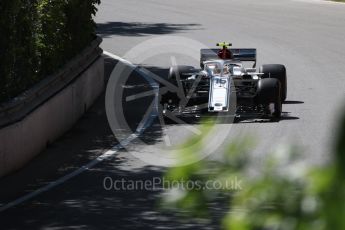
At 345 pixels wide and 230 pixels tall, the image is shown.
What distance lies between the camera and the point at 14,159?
43.0ft

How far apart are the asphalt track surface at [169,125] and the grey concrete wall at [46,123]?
0.68ft

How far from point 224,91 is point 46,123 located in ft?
12.8

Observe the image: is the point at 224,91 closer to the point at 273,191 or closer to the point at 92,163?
the point at 92,163

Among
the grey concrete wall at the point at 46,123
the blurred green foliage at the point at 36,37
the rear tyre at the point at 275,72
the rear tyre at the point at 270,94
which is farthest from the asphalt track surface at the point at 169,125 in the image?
the blurred green foliage at the point at 36,37

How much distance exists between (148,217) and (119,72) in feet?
47.9

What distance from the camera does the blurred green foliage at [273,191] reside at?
4.05 feet

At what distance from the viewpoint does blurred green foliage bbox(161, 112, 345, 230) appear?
1.23 m

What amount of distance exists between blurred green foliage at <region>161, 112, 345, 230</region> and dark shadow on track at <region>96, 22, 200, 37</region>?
Result: 106ft

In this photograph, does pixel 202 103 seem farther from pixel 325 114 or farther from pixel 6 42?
pixel 6 42

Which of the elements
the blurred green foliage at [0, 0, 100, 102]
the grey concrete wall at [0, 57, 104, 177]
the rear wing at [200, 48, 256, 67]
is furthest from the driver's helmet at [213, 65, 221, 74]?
the blurred green foliage at [0, 0, 100, 102]

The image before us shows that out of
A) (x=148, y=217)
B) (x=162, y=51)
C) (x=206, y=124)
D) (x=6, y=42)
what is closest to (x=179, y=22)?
(x=162, y=51)

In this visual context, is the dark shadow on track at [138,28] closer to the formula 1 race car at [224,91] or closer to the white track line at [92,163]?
the white track line at [92,163]

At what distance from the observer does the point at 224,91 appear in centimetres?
1744

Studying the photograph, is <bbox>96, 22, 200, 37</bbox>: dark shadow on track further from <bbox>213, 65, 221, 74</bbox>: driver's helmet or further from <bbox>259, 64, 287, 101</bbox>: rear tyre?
<bbox>213, 65, 221, 74</bbox>: driver's helmet
